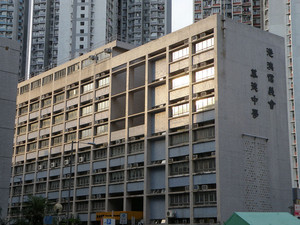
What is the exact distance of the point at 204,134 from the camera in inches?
2149

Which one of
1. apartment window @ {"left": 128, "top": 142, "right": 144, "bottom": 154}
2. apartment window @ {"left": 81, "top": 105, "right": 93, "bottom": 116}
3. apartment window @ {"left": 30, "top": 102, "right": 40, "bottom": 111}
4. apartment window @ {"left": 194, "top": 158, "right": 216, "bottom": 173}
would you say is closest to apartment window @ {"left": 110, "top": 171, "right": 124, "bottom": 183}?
apartment window @ {"left": 128, "top": 142, "right": 144, "bottom": 154}

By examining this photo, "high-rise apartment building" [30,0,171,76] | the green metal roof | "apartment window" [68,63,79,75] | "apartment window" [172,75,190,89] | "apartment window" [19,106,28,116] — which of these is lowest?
the green metal roof

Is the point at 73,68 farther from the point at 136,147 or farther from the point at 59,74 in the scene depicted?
the point at 136,147

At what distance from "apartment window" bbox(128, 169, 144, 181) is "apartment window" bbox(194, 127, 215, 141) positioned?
383 inches

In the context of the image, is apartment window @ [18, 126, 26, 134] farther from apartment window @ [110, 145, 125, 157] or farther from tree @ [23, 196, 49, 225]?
tree @ [23, 196, 49, 225]

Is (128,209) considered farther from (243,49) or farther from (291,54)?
(291,54)

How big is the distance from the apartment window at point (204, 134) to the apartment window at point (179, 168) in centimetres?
309

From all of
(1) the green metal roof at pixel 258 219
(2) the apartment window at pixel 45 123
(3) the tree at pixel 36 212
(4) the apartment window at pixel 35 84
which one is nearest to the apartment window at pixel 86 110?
(2) the apartment window at pixel 45 123

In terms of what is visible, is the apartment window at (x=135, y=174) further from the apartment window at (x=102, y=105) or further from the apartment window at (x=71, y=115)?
the apartment window at (x=71, y=115)

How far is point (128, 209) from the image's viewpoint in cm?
6262

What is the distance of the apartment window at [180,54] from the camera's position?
5920cm

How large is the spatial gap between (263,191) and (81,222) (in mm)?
25361

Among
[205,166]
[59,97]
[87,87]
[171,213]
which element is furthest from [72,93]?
[205,166]

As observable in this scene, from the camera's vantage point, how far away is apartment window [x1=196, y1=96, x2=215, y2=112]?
54562 millimetres
